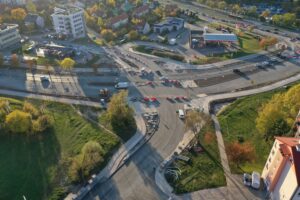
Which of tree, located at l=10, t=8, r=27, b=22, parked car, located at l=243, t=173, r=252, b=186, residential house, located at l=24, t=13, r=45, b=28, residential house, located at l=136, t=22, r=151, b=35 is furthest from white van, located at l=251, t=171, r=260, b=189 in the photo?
tree, located at l=10, t=8, r=27, b=22

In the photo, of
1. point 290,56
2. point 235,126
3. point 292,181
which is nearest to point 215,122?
point 235,126

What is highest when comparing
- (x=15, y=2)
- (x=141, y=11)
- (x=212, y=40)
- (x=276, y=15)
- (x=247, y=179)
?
(x=15, y=2)

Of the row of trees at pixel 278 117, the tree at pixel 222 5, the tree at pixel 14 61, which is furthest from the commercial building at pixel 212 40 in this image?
the tree at pixel 14 61

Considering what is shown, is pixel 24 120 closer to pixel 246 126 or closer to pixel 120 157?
pixel 120 157

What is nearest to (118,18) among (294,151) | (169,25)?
(169,25)

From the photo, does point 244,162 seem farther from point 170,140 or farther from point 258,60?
point 258,60

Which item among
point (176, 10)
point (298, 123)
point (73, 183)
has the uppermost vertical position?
point (176, 10)
